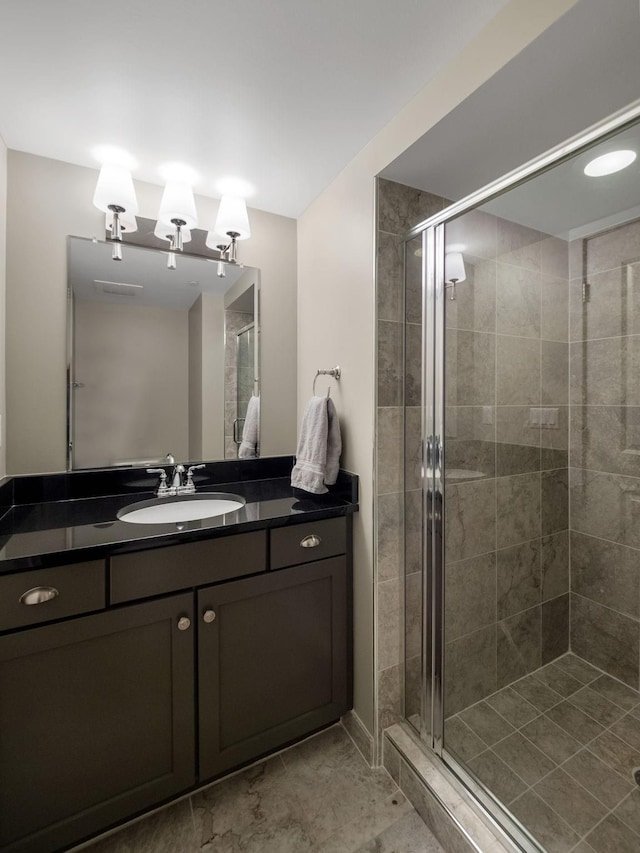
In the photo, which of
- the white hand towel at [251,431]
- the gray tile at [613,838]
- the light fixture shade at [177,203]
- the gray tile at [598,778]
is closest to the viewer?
the gray tile at [613,838]

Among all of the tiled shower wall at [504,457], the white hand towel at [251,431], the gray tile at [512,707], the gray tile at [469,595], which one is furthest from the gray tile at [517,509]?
the white hand towel at [251,431]

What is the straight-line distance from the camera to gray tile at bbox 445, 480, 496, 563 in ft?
4.53

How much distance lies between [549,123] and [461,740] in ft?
6.55

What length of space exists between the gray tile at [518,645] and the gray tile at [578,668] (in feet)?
0.51

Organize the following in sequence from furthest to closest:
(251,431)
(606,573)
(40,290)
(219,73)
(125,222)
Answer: (251,431)
(606,573)
(125,222)
(40,290)
(219,73)

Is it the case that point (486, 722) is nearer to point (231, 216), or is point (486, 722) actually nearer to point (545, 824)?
point (545, 824)

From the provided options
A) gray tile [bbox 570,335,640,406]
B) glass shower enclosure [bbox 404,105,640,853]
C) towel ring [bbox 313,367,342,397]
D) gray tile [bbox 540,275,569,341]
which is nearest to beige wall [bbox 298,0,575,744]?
towel ring [bbox 313,367,342,397]

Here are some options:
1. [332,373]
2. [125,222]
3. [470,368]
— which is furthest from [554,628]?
[125,222]

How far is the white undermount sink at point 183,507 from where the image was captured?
150 cm

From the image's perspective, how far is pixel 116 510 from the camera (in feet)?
4.68

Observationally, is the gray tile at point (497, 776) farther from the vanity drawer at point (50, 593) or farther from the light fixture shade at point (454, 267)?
the light fixture shade at point (454, 267)

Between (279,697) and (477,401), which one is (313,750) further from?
(477,401)

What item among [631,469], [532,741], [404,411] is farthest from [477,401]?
[532,741]

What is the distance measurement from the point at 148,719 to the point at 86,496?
0.84 metres
